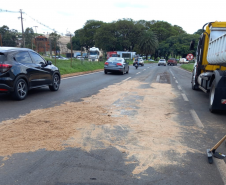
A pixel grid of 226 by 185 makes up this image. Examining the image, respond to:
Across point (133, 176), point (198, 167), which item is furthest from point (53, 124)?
point (198, 167)

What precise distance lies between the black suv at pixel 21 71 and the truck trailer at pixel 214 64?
6045mm

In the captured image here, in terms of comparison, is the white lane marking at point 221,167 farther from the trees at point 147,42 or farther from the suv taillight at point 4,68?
the trees at point 147,42

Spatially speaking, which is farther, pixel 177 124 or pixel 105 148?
pixel 177 124

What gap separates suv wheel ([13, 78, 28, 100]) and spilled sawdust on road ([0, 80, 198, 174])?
5.24 ft

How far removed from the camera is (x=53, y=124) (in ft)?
17.2

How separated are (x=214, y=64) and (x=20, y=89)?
22.7ft

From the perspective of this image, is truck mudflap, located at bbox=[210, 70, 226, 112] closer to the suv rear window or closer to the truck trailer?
the truck trailer

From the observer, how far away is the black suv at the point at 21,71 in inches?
286

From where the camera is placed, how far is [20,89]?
780cm

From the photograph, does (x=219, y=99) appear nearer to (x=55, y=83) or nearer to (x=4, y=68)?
(x=4, y=68)

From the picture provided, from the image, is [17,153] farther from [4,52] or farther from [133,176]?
[4,52]

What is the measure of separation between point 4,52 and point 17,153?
4.69m

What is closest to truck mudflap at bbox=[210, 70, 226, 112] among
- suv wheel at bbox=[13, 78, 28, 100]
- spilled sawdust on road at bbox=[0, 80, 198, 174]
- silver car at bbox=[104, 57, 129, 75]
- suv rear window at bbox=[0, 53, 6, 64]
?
spilled sawdust on road at bbox=[0, 80, 198, 174]

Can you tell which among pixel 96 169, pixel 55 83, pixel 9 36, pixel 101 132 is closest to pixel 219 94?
pixel 101 132
